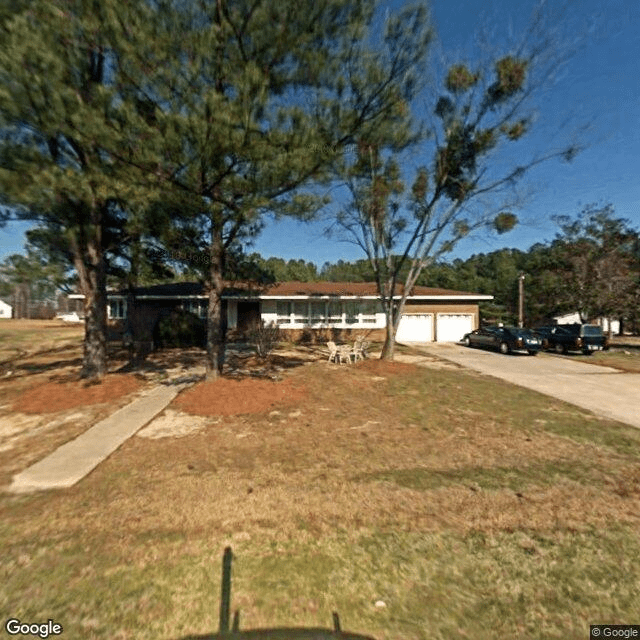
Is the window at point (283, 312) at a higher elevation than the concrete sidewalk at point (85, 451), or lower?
higher

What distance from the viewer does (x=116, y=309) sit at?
23.7 m

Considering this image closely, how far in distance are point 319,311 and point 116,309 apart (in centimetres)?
1331

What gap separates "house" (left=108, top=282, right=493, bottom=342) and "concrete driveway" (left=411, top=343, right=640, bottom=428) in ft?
17.4

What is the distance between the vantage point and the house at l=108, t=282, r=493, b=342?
71.6 ft

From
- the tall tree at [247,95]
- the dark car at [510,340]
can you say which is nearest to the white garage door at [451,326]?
the dark car at [510,340]

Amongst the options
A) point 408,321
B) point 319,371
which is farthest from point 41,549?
point 408,321

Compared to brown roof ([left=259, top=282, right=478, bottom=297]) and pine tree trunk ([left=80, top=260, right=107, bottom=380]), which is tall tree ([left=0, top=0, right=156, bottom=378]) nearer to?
pine tree trunk ([left=80, top=260, right=107, bottom=380])

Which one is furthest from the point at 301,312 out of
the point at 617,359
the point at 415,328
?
the point at 617,359

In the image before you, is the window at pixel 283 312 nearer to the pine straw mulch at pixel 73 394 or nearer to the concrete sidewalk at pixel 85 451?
the pine straw mulch at pixel 73 394

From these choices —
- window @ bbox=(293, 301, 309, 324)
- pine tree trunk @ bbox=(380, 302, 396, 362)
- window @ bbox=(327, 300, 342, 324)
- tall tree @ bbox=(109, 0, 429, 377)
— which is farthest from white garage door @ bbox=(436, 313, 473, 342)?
tall tree @ bbox=(109, 0, 429, 377)

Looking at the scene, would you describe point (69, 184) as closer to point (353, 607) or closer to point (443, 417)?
point (353, 607)

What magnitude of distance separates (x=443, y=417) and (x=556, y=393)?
4398 mm

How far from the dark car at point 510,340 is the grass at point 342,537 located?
1292cm

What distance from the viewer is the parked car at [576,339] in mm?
17875
